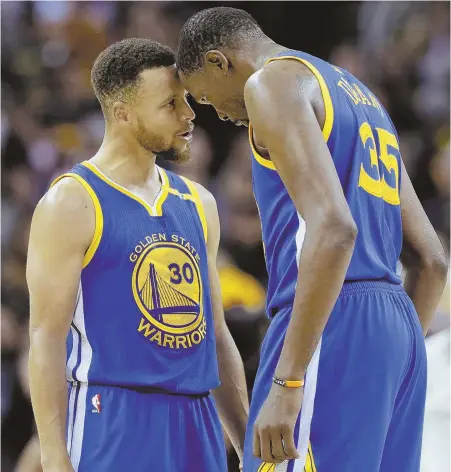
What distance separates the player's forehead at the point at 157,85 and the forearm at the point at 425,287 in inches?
45.5

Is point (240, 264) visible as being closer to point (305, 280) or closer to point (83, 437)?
point (83, 437)

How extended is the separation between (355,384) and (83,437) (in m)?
1.10

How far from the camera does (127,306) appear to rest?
10.9 feet

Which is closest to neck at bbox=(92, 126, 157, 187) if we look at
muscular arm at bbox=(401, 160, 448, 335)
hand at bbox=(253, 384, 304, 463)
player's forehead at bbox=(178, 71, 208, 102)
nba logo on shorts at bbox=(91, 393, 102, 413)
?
player's forehead at bbox=(178, 71, 208, 102)

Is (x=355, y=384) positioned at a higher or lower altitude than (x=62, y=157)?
lower

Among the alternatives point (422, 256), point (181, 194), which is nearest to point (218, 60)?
point (181, 194)

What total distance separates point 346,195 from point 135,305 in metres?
0.96

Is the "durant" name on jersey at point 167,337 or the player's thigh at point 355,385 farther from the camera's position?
the "durant" name on jersey at point 167,337

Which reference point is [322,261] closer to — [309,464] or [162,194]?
[309,464]

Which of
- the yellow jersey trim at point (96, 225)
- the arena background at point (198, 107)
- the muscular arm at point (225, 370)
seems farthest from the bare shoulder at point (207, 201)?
the arena background at point (198, 107)

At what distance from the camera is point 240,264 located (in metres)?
6.25

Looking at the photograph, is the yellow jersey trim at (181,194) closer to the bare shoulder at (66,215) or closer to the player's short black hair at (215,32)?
the bare shoulder at (66,215)

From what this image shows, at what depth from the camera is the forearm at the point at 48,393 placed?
10.4 feet

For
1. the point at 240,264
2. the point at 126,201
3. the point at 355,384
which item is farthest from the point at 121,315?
the point at 240,264
